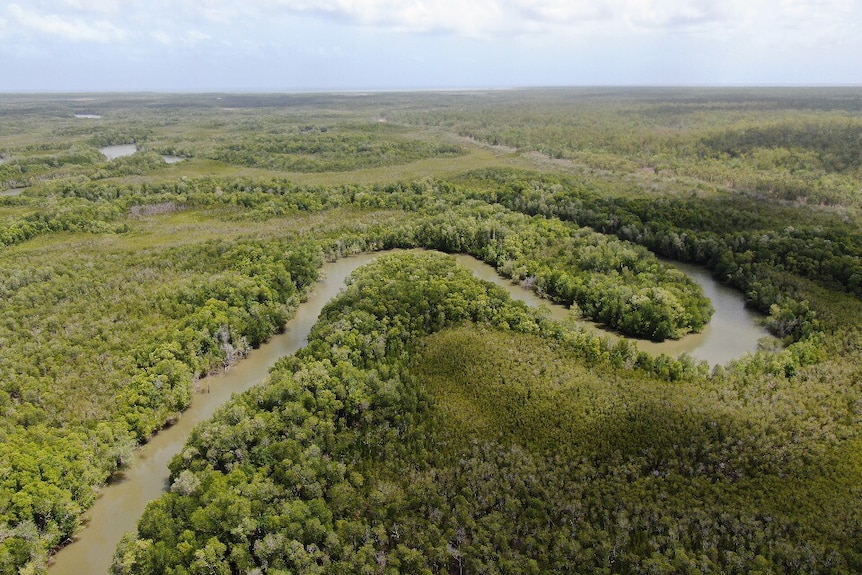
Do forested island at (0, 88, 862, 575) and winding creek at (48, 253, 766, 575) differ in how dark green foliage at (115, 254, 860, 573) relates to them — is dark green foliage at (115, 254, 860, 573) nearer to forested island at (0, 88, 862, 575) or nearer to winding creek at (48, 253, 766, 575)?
forested island at (0, 88, 862, 575)

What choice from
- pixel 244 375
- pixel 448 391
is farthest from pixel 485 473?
pixel 244 375

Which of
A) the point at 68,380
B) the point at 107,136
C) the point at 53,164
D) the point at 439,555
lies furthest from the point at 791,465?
the point at 107,136

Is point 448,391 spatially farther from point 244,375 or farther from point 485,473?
point 244,375

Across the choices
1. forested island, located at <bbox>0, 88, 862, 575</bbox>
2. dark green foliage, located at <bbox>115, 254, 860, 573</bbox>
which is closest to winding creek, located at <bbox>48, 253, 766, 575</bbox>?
forested island, located at <bbox>0, 88, 862, 575</bbox>

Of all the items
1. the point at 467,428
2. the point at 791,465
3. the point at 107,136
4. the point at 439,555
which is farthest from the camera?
the point at 107,136

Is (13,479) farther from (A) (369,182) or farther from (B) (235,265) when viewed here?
(A) (369,182)

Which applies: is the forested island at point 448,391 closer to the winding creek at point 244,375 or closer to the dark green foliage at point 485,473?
the dark green foliage at point 485,473

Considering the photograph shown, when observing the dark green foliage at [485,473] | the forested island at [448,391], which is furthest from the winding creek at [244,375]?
the dark green foliage at [485,473]
